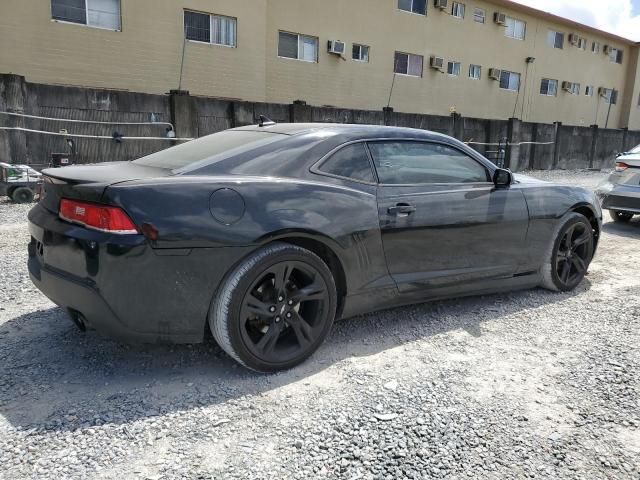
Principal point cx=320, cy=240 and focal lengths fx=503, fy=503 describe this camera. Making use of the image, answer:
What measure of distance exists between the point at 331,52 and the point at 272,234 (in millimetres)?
16840

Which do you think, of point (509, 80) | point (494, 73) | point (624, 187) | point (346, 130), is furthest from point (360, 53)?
point (346, 130)

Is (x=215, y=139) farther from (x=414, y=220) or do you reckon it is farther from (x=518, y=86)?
(x=518, y=86)

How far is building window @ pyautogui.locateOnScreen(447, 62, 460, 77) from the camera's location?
2234 centimetres

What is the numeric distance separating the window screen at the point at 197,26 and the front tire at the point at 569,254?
44.6ft

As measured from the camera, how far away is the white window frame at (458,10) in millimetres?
21953

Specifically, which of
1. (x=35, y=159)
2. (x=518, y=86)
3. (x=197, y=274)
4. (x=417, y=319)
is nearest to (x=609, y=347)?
(x=417, y=319)

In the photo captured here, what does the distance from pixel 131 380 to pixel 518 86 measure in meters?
26.7

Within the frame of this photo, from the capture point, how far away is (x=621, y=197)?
7.63m

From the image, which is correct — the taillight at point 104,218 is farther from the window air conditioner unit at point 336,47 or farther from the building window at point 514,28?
the building window at point 514,28

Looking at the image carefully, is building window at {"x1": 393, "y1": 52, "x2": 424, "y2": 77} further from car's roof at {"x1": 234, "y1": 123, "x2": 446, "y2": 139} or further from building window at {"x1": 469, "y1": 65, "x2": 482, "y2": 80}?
car's roof at {"x1": 234, "y1": 123, "x2": 446, "y2": 139}

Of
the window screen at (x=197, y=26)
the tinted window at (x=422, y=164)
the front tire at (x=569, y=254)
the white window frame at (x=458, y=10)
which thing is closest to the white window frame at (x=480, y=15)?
the white window frame at (x=458, y=10)

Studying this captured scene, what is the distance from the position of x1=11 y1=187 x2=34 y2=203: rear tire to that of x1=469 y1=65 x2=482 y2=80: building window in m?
20.2

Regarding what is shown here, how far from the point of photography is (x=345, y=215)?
10.3ft

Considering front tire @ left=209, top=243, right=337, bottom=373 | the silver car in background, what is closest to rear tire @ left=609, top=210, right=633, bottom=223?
the silver car in background
